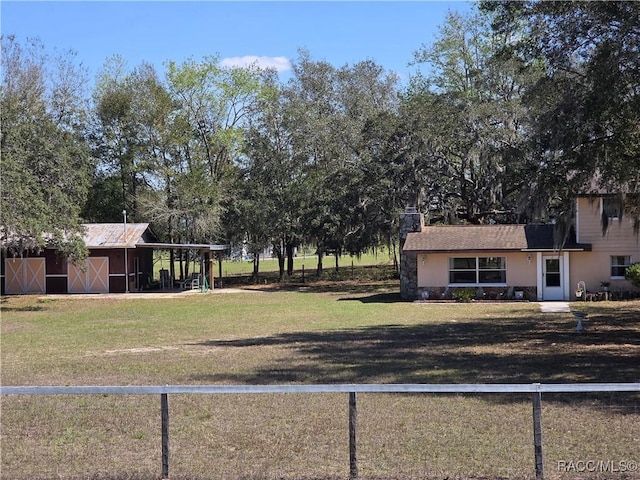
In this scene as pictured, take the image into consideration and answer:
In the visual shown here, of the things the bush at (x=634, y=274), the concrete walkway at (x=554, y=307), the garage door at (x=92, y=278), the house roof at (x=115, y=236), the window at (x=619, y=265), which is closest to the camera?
the concrete walkway at (x=554, y=307)

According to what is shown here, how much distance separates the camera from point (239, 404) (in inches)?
357

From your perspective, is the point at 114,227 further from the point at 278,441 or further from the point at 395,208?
the point at 278,441

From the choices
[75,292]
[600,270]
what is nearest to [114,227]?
[75,292]

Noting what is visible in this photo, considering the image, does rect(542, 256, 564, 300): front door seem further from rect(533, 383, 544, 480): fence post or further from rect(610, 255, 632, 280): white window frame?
rect(533, 383, 544, 480): fence post

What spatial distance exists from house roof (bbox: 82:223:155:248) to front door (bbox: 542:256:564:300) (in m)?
19.6

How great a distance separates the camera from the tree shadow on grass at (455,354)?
11.1 m

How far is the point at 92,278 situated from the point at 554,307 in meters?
23.2

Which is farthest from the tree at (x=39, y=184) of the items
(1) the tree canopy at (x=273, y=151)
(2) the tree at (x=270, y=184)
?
(2) the tree at (x=270, y=184)

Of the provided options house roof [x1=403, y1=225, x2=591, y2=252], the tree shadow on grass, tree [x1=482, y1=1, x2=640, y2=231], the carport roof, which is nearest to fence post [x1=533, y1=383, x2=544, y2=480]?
the tree shadow on grass

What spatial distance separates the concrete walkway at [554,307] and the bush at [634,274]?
274 cm

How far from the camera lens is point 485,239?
1152 inches

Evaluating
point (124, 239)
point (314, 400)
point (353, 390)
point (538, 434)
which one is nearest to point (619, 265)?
point (314, 400)

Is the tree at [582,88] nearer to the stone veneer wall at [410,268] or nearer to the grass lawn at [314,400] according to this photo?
the grass lawn at [314,400]

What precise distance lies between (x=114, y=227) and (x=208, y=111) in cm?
1093
